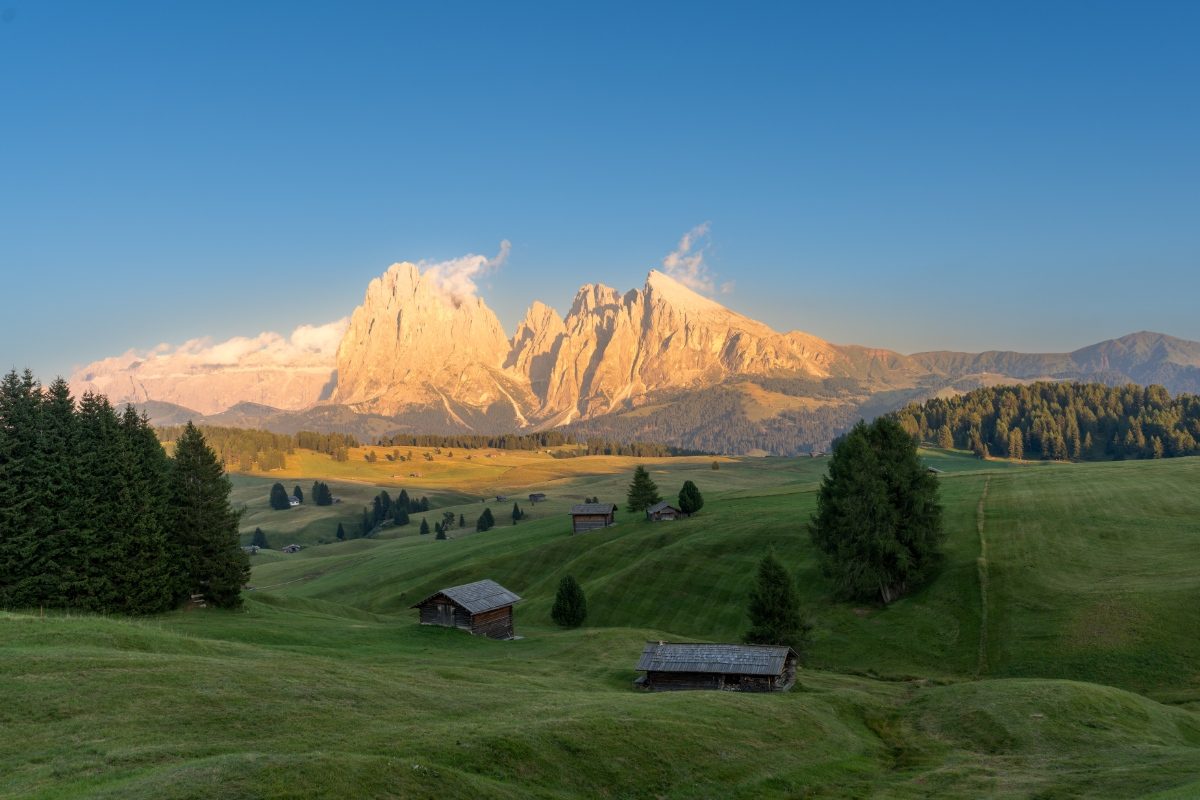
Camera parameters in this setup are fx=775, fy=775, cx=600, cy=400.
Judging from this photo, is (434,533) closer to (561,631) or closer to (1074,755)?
(561,631)

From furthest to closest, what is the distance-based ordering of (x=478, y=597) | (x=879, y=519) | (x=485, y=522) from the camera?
(x=485, y=522)
(x=879, y=519)
(x=478, y=597)

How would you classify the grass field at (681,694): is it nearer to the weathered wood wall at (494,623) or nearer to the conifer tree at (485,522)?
the weathered wood wall at (494,623)

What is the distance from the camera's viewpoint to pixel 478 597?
243 ft

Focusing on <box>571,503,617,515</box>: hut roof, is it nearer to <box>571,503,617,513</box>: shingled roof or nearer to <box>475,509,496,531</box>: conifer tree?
<box>571,503,617,513</box>: shingled roof

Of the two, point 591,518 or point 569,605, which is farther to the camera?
point 591,518

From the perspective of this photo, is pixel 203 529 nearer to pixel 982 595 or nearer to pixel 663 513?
pixel 982 595

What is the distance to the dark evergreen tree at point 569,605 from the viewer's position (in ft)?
272

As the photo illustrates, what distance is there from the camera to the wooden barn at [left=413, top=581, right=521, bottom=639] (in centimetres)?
7212

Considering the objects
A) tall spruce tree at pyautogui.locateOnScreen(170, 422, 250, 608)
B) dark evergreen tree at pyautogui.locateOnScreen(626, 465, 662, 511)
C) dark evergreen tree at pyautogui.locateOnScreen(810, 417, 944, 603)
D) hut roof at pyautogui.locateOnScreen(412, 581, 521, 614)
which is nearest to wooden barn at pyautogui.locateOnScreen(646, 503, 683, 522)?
dark evergreen tree at pyautogui.locateOnScreen(626, 465, 662, 511)

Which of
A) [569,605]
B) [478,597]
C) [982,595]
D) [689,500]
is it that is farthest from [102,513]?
[689,500]

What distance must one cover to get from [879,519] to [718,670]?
3249 centimetres

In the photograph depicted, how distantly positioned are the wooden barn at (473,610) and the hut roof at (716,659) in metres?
22.1

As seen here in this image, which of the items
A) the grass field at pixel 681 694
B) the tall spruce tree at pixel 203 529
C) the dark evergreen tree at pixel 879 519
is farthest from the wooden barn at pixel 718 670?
the tall spruce tree at pixel 203 529

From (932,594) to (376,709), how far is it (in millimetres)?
58530
